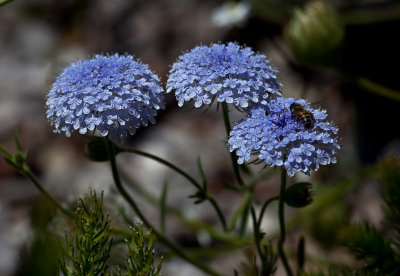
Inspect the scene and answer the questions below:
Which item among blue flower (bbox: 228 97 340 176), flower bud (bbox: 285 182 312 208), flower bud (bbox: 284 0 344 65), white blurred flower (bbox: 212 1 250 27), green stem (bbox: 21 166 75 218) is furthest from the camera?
white blurred flower (bbox: 212 1 250 27)

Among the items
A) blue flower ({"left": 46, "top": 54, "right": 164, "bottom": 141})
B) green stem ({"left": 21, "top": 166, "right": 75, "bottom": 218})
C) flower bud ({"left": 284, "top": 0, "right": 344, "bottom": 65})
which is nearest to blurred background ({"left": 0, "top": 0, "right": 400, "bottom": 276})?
flower bud ({"left": 284, "top": 0, "right": 344, "bottom": 65})

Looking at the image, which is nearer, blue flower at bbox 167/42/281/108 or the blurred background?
blue flower at bbox 167/42/281/108

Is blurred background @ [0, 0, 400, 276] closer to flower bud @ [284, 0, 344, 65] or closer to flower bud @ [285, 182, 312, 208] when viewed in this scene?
flower bud @ [284, 0, 344, 65]

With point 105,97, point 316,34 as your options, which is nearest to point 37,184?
point 105,97

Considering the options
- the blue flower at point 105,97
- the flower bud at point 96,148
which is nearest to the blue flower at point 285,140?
the blue flower at point 105,97

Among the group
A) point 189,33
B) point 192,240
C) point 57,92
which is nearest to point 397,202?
point 57,92
